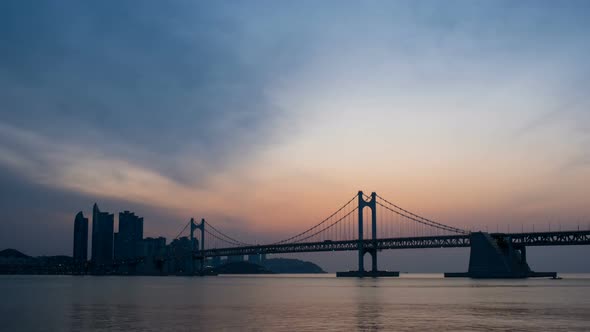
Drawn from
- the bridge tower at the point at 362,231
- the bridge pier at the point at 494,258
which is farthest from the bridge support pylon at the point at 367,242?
the bridge pier at the point at 494,258

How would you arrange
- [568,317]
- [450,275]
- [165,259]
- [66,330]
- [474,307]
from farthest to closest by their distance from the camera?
[165,259] → [450,275] → [474,307] → [568,317] → [66,330]

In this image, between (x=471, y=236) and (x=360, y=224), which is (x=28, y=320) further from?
(x=360, y=224)

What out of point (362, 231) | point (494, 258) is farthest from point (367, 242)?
point (494, 258)

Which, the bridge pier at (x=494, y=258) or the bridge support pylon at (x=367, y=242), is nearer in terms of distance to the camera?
the bridge pier at (x=494, y=258)

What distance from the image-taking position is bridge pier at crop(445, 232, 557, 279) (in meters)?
99.3

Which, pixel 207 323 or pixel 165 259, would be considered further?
pixel 165 259

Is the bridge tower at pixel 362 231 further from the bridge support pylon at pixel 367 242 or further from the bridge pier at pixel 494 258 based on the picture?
the bridge pier at pixel 494 258

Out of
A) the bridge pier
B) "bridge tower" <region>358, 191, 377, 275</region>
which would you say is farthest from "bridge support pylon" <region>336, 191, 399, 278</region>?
the bridge pier

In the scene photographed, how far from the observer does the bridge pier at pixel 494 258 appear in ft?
326

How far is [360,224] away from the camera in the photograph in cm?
13525

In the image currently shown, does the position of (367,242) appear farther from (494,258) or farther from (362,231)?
(494,258)

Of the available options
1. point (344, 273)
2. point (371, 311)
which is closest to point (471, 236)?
point (344, 273)

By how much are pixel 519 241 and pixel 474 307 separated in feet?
251

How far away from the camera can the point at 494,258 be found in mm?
99938
